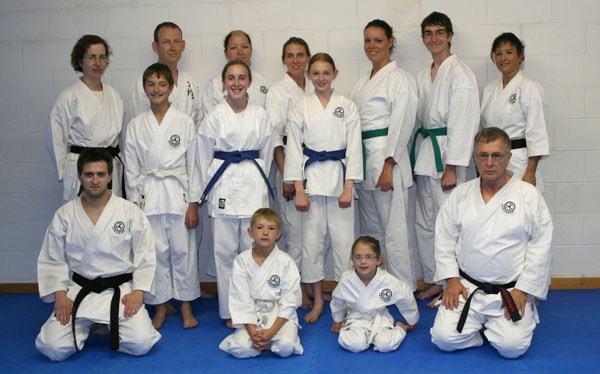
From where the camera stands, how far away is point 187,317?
13.6 feet

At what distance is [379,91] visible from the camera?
4.33 metres

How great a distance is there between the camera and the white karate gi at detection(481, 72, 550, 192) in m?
4.21

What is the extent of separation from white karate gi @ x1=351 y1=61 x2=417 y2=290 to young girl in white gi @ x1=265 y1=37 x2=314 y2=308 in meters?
0.41

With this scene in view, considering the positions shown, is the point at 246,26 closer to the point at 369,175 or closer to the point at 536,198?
the point at 369,175

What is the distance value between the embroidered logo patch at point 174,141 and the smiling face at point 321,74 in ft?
2.89

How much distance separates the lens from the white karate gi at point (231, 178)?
401cm

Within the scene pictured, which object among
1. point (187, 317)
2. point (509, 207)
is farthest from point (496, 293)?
point (187, 317)

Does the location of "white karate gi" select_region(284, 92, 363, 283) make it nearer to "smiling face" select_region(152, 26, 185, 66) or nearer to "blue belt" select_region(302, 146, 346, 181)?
"blue belt" select_region(302, 146, 346, 181)

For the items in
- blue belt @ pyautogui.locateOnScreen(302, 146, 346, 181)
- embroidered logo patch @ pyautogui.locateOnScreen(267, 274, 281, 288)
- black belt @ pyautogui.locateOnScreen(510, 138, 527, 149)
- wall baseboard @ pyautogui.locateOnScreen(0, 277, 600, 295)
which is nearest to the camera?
embroidered logo patch @ pyautogui.locateOnScreen(267, 274, 281, 288)

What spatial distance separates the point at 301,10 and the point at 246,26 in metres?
0.40

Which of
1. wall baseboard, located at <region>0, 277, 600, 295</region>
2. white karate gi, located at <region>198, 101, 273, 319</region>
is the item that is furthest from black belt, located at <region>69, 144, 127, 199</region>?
wall baseboard, located at <region>0, 277, 600, 295</region>

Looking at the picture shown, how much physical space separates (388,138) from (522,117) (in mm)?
832

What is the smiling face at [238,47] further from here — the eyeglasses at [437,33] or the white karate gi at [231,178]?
the eyeglasses at [437,33]

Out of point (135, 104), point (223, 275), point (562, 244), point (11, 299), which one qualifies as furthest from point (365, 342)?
point (11, 299)
